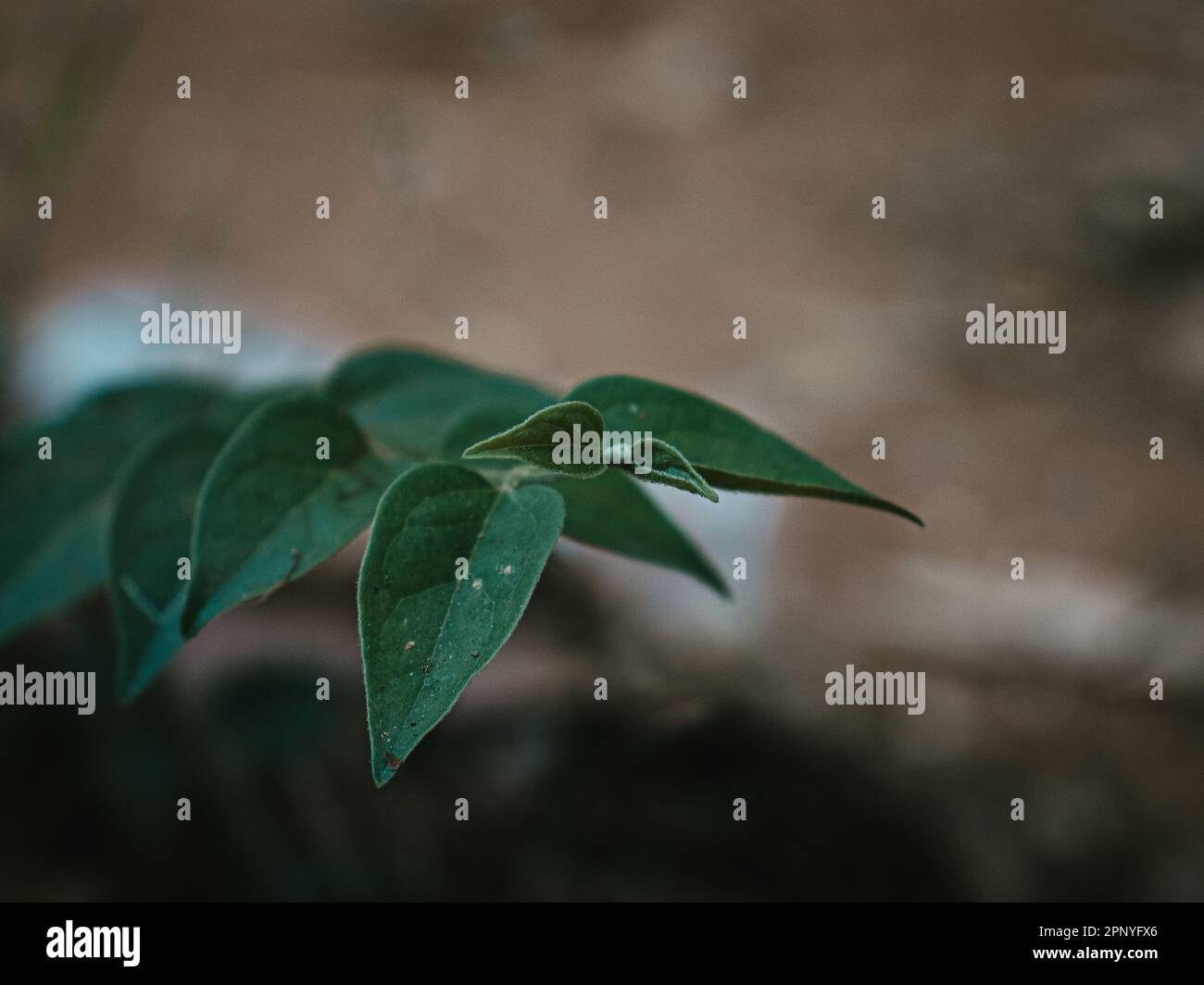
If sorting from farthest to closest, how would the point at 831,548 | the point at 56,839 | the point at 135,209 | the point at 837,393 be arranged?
the point at 135,209 < the point at 837,393 < the point at 831,548 < the point at 56,839

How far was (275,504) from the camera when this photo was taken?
61 centimetres

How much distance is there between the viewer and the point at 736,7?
3861 mm

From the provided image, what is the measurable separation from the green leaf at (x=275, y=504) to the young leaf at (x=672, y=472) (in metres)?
0.18

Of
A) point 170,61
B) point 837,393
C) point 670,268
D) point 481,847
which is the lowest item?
point 481,847

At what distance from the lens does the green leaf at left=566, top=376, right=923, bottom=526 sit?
54 cm

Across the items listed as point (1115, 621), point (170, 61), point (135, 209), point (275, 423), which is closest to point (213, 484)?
point (275, 423)

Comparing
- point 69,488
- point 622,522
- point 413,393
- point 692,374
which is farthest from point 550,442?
point 692,374

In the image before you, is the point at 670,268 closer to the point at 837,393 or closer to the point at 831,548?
the point at 837,393

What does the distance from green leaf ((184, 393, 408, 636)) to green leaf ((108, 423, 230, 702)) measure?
7 cm

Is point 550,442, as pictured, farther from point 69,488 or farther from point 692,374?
point 692,374

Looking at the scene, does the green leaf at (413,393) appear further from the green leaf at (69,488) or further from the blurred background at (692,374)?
the blurred background at (692,374)

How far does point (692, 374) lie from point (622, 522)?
1916 millimetres

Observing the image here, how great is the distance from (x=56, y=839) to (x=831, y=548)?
55.0 inches

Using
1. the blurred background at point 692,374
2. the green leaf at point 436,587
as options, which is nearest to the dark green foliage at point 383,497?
the green leaf at point 436,587
